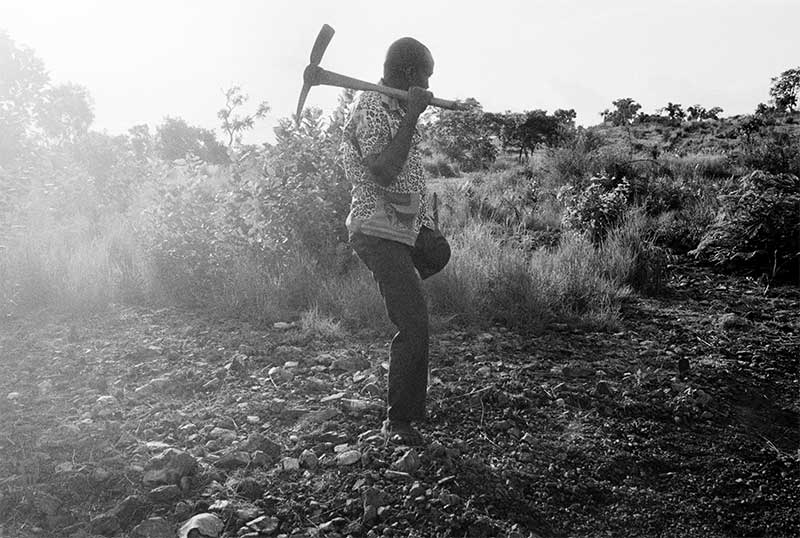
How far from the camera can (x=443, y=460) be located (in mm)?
3115

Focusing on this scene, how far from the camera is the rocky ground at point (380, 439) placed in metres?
2.80

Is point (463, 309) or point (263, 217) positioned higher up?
point (263, 217)

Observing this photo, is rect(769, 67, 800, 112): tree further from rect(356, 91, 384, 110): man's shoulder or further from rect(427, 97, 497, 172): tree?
rect(356, 91, 384, 110): man's shoulder

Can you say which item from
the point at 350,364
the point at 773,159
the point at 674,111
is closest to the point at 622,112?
the point at 674,111

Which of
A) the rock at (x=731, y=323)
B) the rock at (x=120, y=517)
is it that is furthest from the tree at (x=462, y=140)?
the rock at (x=120, y=517)

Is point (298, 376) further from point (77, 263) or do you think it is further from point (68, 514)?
point (77, 263)

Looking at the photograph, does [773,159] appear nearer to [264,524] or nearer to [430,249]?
[430,249]

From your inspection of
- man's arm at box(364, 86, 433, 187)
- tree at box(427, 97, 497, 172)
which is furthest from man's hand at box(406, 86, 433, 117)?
tree at box(427, 97, 497, 172)

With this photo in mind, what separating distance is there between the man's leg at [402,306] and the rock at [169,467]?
97 cm

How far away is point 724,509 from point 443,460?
122 centimetres

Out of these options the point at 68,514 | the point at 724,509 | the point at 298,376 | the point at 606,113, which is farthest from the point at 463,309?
the point at 606,113

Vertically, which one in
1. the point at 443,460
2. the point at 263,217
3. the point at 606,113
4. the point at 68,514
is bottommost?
the point at 68,514

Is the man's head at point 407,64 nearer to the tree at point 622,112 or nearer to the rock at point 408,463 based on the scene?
the rock at point 408,463

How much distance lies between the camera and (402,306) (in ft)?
10.2
